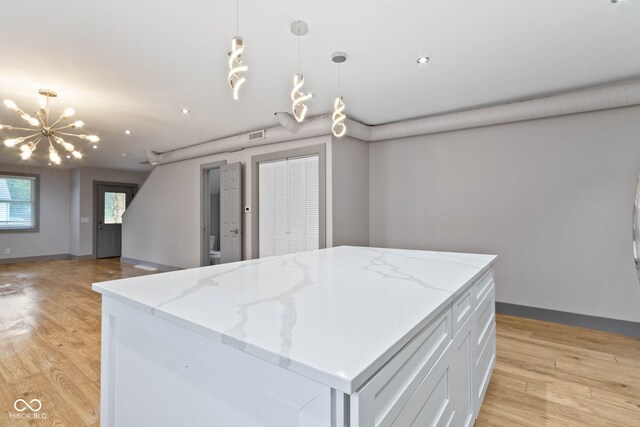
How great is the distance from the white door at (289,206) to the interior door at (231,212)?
18.5 inches

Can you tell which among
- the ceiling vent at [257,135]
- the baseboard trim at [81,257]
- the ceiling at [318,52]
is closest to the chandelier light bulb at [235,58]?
the ceiling at [318,52]

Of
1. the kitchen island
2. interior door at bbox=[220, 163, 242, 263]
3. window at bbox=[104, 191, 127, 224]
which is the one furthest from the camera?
window at bbox=[104, 191, 127, 224]

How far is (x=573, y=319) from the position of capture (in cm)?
345

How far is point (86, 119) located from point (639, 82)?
6301 millimetres

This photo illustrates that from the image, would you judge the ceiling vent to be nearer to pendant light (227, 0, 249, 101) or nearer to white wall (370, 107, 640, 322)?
white wall (370, 107, 640, 322)

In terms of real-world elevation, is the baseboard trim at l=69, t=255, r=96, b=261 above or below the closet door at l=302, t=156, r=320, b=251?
below

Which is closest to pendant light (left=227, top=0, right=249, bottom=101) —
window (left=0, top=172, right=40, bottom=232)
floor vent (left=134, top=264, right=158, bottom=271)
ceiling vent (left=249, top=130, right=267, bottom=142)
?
ceiling vent (left=249, top=130, right=267, bottom=142)

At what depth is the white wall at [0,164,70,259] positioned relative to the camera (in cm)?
781

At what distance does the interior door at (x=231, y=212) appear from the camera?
5.30m

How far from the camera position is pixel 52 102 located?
12.2 ft

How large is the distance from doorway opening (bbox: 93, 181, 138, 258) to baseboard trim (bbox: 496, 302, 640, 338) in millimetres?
9431

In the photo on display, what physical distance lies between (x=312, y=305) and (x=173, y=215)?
638 centimetres

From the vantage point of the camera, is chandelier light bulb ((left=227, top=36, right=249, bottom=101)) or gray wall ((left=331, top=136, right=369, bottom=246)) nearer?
chandelier light bulb ((left=227, top=36, right=249, bottom=101))

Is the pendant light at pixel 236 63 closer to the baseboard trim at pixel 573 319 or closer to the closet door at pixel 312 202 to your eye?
the closet door at pixel 312 202
